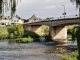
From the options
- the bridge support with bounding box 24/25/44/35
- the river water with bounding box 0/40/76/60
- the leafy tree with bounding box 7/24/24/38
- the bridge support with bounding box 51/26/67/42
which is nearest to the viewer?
the river water with bounding box 0/40/76/60

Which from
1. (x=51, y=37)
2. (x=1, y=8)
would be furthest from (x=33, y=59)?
(x=51, y=37)

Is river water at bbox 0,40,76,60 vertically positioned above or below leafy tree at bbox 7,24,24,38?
below

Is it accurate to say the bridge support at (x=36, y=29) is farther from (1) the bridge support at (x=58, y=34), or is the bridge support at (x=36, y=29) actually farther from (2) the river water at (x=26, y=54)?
(2) the river water at (x=26, y=54)

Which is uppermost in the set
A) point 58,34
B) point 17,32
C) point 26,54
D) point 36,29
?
point 36,29

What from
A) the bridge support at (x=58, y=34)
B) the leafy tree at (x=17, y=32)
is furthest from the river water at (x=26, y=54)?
the leafy tree at (x=17, y=32)

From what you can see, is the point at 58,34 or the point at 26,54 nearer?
the point at 26,54

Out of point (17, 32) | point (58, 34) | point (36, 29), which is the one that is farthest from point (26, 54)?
point (36, 29)

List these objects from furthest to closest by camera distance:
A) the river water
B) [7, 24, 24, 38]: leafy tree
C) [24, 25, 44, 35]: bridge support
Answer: [24, 25, 44, 35]: bridge support → [7, 24, 24, 38]: leafy tree → the river water

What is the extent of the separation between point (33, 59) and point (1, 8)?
1358 inches

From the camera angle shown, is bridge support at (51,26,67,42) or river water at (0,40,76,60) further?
bridge support at (51,26,67,42)

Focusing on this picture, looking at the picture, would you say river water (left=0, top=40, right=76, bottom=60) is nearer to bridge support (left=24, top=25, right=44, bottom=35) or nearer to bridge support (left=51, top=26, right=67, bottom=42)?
bridge support (left=51, top=26, right=67, bottom=42)

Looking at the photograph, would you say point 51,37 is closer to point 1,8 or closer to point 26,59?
point 26,59

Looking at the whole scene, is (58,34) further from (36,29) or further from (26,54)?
(26,54)

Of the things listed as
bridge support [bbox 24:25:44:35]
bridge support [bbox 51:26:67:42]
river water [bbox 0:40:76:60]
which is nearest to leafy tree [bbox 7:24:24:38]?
bridge support [bbox 51:26:67:42]
